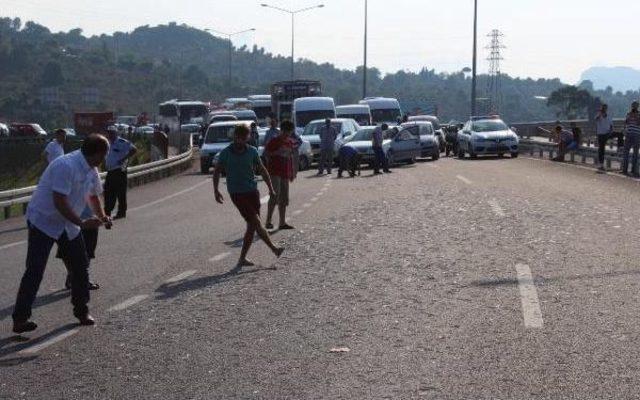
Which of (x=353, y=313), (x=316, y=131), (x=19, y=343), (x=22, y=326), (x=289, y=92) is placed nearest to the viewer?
(x=19, y=343)

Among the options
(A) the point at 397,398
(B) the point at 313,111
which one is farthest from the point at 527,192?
(B) the point at 313,111

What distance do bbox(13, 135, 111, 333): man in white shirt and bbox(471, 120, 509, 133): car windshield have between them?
36173 millimetres

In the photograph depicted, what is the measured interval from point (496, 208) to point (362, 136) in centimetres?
1849

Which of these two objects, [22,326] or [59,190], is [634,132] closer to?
[59,190]

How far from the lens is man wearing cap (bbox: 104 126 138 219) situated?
20453mm

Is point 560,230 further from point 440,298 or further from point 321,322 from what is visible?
point 321,322

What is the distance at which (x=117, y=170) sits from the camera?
68.8 ft

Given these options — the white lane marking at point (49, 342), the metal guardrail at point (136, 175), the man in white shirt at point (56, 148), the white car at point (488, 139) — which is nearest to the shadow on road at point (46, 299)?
the white lane marking at point (49, 342)

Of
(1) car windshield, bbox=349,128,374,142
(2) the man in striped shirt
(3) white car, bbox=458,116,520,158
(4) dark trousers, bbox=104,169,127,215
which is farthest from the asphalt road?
(3) white car, bbox=458,116,520,158

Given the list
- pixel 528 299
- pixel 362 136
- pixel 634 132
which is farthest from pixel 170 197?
pixel 528 299

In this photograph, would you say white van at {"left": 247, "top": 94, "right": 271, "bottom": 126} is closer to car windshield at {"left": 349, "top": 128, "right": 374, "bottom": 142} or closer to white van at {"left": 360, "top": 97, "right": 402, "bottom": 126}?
white van at {"left": 360, "top": 97, "right": 402, "bottom": 126}

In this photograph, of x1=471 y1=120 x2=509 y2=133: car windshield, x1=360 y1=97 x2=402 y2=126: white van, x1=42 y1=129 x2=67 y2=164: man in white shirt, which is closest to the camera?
x1=42 y1=129 x2=67 y2=164: man in white shirt

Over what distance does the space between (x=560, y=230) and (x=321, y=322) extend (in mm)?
7981

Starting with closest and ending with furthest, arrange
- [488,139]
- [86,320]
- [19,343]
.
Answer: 1. [19,343]
2. [86,320]
3. [488,139]
